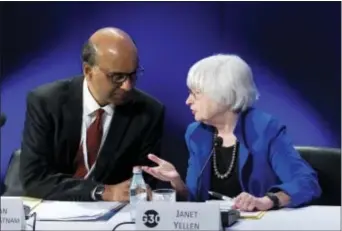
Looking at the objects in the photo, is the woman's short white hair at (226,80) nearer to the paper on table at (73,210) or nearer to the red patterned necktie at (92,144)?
the red patterned necktie at (92,144)

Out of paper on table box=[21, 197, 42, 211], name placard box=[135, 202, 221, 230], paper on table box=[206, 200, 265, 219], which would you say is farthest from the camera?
paper on table box=[21, 197, 42, 211]

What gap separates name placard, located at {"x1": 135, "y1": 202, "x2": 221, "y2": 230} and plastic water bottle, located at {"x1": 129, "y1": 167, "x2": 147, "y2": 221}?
1.16 feet

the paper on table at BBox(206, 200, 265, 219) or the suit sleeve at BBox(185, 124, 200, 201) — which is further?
the suit sleeve at BBox(185, 124, 200, 201)

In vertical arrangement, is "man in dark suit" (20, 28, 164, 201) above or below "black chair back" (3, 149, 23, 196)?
above

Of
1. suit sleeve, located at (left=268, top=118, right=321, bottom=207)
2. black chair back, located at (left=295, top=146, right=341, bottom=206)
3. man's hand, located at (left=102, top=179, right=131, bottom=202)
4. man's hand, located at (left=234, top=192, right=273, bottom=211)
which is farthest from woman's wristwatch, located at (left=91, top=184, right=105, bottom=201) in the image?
black chair back, located at (left=295, top=146, right=341, bottom=206)

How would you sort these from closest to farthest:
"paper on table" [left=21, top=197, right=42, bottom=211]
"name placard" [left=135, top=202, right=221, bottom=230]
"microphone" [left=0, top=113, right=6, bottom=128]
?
"name placard" [left=135, top=202, right=221, bottom=230] → "paper on table" [left=21, top=197, right=42, bottom=211] → "microphone" [left=0, top=113, right=6, bottom=128]

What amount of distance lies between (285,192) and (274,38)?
24.4 inches

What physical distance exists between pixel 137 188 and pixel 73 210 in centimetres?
27

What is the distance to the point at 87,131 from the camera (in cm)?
258

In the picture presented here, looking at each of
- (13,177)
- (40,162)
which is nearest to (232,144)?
(40,162)

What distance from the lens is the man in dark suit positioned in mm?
2562

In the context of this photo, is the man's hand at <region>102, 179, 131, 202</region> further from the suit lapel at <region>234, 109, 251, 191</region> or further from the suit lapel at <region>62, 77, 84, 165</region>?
the suit lapel at <region>234, 109, 251, 191</region>

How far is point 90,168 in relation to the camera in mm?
2578

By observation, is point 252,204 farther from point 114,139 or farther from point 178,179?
point 114,139
